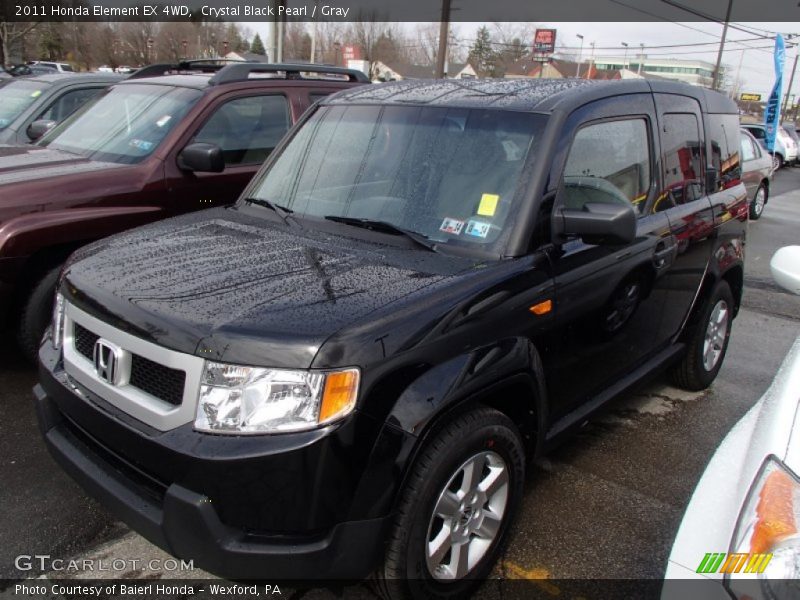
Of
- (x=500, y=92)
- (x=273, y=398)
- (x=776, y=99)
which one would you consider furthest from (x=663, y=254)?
(x=776, y=99)

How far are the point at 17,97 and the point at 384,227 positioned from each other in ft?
23.8

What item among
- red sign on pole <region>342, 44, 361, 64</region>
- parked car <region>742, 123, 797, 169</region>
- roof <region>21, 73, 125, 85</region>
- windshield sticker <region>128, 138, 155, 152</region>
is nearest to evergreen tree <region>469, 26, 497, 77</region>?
red sign on pole <region>342, 44, 361, 64</region>

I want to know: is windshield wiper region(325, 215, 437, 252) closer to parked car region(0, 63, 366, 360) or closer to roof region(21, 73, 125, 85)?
parked car region(0, 63, 366, 360)

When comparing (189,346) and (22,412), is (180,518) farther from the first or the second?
(22,412)

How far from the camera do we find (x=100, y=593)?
247 centimetres

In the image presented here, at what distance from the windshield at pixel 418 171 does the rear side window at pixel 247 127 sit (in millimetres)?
1872

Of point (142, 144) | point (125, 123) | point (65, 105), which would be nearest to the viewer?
point (142, 144)

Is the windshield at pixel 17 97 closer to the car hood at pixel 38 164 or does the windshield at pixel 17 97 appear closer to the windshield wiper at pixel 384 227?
the car hood at pixel 38 164

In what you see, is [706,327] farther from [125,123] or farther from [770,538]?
[125,123]

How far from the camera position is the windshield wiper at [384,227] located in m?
2.69

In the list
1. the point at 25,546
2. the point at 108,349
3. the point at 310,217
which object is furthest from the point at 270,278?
the point at 25,546

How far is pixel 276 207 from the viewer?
10.8 ft

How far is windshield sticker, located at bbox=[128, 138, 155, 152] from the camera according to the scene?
15.6 feet

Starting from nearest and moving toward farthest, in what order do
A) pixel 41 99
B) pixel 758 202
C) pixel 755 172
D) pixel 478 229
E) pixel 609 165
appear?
pixel 478 229 < pixel 609 165 < pixel 41 99 < pixel 755 172 < pixel 758 202
